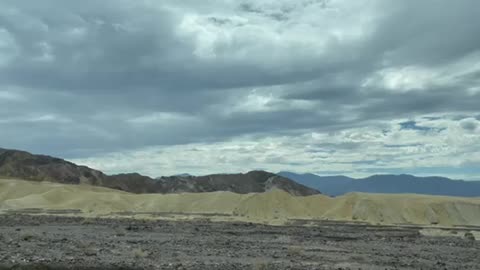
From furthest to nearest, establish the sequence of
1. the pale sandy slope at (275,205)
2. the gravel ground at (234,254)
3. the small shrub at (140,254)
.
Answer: the pale sandy slope at (275,205)
the small shrub at (140,254)
the gravel ground at (234,254)

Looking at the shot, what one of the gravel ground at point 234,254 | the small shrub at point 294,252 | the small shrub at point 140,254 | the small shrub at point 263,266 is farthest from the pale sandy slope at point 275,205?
the small shrub at point 263,266

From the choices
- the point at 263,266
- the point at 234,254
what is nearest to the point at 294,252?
the point at 234,254

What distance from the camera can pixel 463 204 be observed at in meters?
98.1

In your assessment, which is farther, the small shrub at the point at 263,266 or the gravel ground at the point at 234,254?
the gravel ground at the point at 234,254

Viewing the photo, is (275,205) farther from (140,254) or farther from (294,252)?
(140,254)

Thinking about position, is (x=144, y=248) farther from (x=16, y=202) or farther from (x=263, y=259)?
(x=16, y=202)

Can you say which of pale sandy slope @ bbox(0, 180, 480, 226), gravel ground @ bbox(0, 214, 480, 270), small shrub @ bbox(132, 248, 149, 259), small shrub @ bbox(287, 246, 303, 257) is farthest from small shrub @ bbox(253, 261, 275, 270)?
pale sandy slope @ bbox(0, 180, 480, 226)

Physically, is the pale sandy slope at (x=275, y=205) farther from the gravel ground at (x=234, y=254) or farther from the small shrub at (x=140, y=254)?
the small shrub at (x=140, y=254)

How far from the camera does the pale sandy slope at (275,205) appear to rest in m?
94.7

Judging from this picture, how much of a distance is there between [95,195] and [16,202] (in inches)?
690

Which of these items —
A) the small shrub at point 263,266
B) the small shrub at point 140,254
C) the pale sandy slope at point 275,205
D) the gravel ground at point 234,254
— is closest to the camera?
the small shrub at point 263,266

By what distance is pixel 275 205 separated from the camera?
362ft

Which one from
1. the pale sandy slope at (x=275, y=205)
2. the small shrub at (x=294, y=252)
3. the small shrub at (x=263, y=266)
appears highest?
the pale sandy slope at (x=275, y=205)

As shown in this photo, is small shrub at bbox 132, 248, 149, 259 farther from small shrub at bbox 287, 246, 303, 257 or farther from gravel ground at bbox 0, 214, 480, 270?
small shrub at bbox 287, 246, 303, 257
